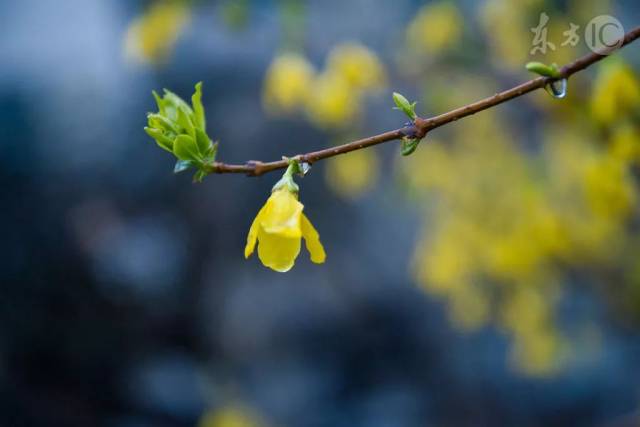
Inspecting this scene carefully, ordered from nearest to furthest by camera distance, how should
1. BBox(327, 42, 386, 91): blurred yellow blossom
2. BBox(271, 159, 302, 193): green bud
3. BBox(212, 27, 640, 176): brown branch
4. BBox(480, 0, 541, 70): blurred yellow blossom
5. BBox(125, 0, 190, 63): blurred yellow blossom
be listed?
1. BBox(212, 27, 640, 176): brown branch
2. BBox(271, 159, 302, 193): green bud
3. BBox(327, 42, 386, 91): blurred yellow blossom
4. BBox(125, 0, 190, 63): blurred yellow blossom
5. BBox(480, 0, 541, 70): blurred yellow blossom

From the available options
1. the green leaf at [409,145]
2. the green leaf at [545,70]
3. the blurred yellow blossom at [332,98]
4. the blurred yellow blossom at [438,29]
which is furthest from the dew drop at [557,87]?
the blurred yellow blossom at [438,29]

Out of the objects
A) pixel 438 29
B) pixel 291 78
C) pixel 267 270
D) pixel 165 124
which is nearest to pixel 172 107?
pixel 165 124

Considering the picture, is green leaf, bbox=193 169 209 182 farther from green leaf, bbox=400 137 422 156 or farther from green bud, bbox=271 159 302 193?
green leaf, bbox=400 137 422 156

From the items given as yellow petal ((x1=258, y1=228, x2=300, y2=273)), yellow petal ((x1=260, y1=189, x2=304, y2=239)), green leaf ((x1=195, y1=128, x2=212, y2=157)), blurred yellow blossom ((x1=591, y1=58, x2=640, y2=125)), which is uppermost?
blurred yellow blossom ((x1=591, y1=58, x2=640, y2=125))

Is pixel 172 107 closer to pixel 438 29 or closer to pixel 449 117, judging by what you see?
pixel 449 117

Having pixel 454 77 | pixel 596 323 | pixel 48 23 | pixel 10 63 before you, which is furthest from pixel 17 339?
pixel 596 323

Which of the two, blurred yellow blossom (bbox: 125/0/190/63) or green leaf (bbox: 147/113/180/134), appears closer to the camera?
green leaf (bbox: 147/113/180/134)

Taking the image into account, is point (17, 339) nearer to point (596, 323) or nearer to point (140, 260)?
point (140, 260)

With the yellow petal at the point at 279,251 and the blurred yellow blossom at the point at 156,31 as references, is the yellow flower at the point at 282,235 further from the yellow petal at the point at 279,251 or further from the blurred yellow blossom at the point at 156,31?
the blurred yellow blossom at the point at 156,31

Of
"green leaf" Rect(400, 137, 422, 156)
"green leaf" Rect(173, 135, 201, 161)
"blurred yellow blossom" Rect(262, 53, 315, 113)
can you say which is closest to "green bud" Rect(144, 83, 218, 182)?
"green leaf" Rect(173, 135, 201, 161)
